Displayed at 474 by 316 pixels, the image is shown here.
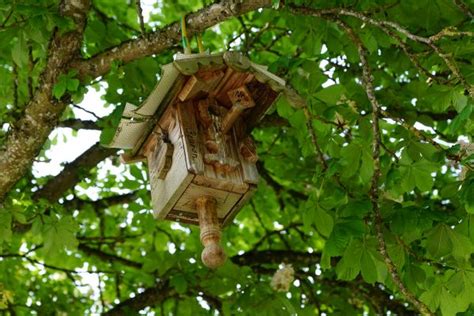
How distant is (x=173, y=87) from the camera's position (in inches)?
99.7

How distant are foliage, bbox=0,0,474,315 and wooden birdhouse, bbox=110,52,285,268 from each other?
18 centimetres

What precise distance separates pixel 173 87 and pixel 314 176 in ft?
2.03

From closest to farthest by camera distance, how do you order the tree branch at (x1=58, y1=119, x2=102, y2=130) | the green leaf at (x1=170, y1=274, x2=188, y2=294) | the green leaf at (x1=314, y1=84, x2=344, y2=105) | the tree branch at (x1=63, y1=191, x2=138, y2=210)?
the green leaf at (x1=314, y1=84, x2=344, y2=105)
the green leaf at (x1=170, y1=274, x2=188, y2=294)
the tree branch at (x1=58, y1=119, x2=102, y2=130)
the tree branch at (x1=63, y1=191, x2=138, y2=210)

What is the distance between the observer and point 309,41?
11.5 ft

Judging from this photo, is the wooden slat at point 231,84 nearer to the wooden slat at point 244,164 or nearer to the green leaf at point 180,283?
the wooden slat at point 244,164

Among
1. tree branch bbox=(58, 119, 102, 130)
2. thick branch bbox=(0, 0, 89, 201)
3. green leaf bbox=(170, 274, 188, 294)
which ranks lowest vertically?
green leaf bbox=(170, 274, 188, 294)

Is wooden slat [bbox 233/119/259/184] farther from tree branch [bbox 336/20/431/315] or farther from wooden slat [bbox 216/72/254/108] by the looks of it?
tree branch [bbox 336/20/431/315]

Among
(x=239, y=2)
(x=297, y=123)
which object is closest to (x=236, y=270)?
(x=297, y=123)

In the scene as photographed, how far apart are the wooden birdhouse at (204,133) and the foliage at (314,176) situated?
0.60 ft

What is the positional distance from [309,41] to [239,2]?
2.67ft

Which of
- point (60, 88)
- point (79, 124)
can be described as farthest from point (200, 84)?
point (79, 124)

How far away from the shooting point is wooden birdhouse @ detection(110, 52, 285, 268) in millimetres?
2441

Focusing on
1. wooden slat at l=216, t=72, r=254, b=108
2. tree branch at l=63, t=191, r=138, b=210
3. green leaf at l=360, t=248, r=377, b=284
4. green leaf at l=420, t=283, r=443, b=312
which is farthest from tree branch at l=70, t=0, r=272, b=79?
tree branch at l=63, t=191, r=138, b=210

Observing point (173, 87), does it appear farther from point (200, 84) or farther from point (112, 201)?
point (112, 201)
